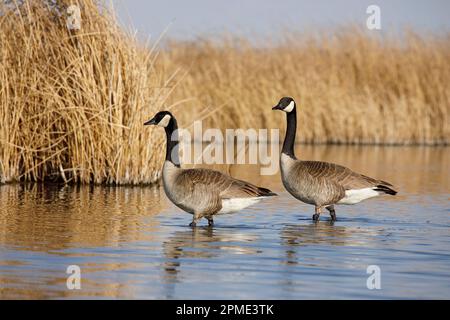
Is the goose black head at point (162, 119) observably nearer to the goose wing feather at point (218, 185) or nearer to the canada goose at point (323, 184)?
the goose wing feather at point (218, 185)

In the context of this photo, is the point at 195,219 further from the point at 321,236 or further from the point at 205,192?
the point at 321,236

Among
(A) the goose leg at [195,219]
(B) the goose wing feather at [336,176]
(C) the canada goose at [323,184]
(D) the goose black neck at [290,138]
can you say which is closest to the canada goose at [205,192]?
(A) the goose leg at [195,219]

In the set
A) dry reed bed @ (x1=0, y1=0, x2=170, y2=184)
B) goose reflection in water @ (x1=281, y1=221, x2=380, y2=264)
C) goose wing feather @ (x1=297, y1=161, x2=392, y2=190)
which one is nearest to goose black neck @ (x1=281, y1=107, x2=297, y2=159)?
goose wing feather @ (x1=297, y1=161, x2=392, y2=190)

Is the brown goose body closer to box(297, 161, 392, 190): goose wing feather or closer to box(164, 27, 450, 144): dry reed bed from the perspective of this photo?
box(297, 161, 392, 190): goose wing feather

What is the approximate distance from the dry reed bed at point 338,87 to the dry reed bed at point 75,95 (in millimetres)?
11472

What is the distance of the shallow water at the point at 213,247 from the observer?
22.6 ft

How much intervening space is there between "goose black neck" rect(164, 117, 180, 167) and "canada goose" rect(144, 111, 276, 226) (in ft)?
0.42

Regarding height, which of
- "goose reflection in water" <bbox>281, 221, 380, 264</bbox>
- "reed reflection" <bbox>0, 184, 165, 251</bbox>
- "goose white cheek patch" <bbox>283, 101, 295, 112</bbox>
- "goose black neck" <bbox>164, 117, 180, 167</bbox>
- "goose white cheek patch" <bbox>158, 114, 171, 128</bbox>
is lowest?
"goose reflection in water" <bbox>281, 221, 380, 264</bbox>

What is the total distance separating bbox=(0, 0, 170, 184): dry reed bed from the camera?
43.4 feet
